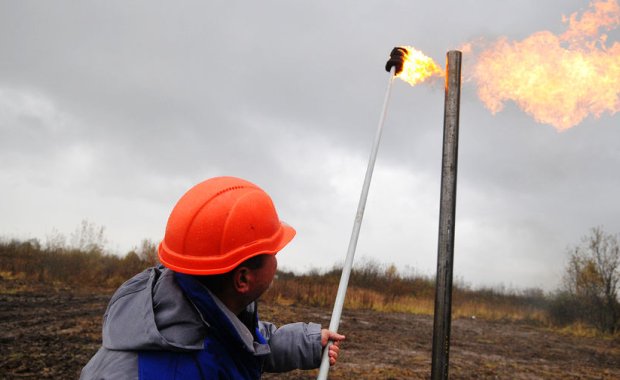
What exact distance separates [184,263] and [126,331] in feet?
1.08

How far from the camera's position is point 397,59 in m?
3.61

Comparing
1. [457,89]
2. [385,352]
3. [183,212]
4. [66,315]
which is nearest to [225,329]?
[183,212]

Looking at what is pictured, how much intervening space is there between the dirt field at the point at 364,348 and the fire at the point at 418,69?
15.7ft

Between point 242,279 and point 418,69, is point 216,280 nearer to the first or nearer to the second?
point 242,279

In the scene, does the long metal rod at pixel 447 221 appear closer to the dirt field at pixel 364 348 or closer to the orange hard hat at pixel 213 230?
the orange hard hat at pixel 213 230

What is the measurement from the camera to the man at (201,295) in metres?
1.21

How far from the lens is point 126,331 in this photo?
4.04ft

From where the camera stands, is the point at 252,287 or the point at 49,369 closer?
the point at 252,287

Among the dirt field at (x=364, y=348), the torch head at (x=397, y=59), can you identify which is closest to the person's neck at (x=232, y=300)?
the torch head at (x=397, y=59)

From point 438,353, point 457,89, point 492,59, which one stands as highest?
point 492,59

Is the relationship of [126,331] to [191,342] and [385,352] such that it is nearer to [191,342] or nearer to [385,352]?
[191,342]

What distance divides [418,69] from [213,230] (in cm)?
348

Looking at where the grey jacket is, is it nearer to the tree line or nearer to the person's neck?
the person's neck

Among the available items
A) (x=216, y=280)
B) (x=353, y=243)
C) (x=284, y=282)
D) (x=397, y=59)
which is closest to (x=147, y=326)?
(x=216, y=280)
